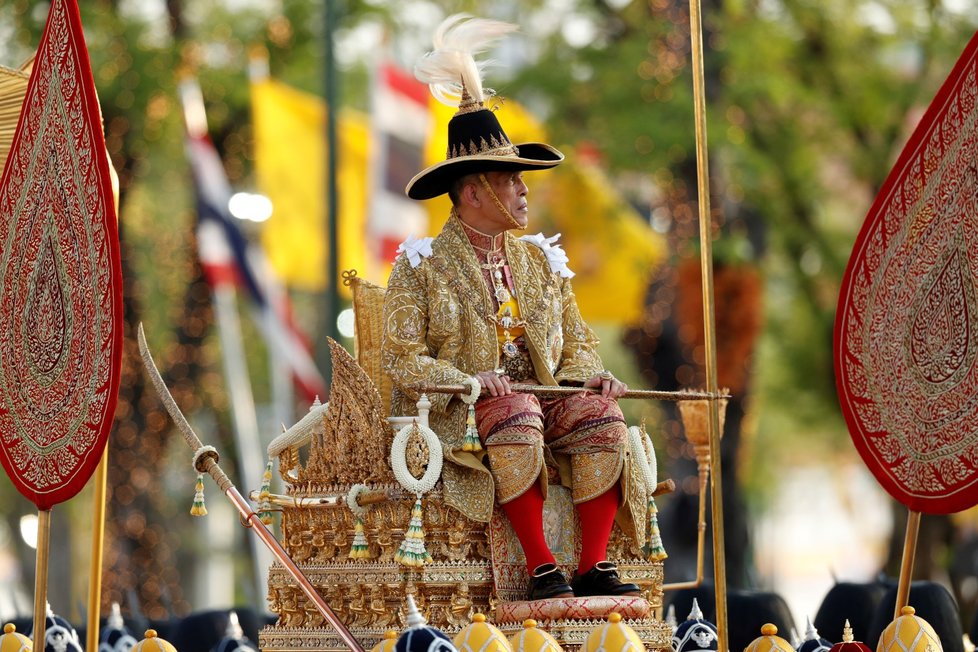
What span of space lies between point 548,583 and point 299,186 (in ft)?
46.4

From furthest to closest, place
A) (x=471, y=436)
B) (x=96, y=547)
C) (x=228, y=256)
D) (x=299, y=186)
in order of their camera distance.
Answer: (x=299, y=186), (x=228, y=256), (x=471, y=436), (x=96, y=547)

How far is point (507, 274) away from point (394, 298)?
616mm

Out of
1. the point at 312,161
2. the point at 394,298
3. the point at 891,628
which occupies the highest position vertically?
the point at 312,161

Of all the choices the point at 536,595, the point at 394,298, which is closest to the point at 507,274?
the point at 394,298

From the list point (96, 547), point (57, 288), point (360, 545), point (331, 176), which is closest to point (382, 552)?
point (360, 545)

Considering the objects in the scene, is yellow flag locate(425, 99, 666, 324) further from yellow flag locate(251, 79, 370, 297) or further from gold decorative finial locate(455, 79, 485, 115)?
gold decorative finial locate(455, 79, 485, 115)

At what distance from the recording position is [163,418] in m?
21.7

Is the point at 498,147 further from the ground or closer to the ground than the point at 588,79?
closer to the ground

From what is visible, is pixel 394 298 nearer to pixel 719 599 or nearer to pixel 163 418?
pixel 719 599

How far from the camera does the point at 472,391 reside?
825 centimetres

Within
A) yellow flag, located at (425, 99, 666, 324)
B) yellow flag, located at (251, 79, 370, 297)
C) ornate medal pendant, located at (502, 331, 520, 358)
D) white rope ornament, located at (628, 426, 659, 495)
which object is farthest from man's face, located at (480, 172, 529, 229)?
yellow flag, located at (425, 99, 666, 324)

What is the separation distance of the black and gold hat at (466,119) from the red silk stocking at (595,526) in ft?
5.25

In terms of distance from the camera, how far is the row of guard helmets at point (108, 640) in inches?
331

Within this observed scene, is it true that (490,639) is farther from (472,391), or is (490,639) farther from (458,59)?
(458,59)
